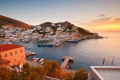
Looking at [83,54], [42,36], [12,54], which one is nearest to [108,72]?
[12,54]

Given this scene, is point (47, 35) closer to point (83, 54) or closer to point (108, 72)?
point (83, 54)

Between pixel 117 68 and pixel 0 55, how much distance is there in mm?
15672

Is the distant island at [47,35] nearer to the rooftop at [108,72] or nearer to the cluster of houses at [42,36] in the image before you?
the cluster of houses at [42,36]

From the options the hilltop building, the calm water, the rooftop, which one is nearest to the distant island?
the calm water

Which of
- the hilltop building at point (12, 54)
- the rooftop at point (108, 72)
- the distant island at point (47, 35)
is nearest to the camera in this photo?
the rooftop at point (108, 72)

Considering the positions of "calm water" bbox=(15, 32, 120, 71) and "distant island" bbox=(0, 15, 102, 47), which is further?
"distant island" bbox=(0, 15, 102, 47)

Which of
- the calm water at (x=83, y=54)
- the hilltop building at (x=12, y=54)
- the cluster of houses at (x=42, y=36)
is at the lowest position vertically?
the calm water at (x=83, y=54)

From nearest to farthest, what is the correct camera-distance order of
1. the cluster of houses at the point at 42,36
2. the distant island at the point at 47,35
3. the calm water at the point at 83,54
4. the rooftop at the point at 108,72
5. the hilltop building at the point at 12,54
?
the rooftop at the point at 108,72 < the hilltop building at the point at 12,54 < the calm water at the point at 83,54 < the distant island at the point at 47,35 < the cluster of houses at the point at 42,36

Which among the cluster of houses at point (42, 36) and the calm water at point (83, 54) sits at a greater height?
the cluster of houses at point (42, 36)

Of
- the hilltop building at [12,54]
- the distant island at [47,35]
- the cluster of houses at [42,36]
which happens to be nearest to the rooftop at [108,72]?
the hilltop building at [12,54]

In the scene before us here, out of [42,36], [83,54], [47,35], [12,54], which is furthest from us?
[47,35]

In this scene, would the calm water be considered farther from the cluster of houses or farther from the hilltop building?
the cluster of houses

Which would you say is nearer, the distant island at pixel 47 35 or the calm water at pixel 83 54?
the calm water at pixel 83 54

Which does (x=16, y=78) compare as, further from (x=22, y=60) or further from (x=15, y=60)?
(x=22, y=60)
